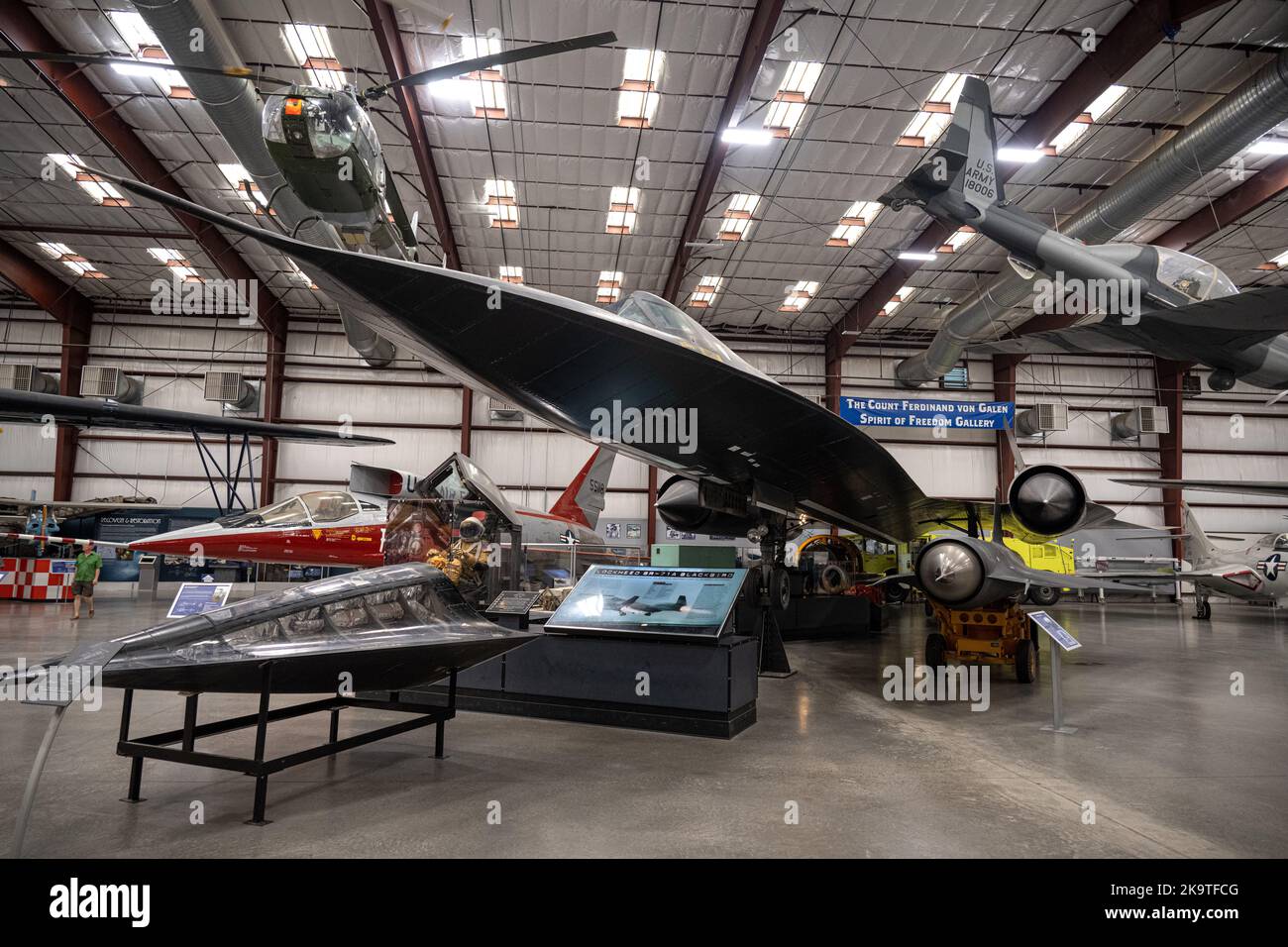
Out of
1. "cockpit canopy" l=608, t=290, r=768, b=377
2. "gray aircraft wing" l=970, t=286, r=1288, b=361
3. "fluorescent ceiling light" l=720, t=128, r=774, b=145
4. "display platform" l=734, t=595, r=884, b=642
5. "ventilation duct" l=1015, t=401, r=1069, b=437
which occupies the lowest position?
Answer: "display platform" l=734, t=595, r=884, b=642

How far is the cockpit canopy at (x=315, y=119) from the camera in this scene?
26.5ft

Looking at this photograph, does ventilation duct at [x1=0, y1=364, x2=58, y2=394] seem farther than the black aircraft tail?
Yes

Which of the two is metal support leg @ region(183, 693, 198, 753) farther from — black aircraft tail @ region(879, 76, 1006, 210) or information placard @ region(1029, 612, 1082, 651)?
black aircraft tail @ region(879, 76, 1006, 210)

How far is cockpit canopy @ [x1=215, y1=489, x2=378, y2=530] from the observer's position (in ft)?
35.9

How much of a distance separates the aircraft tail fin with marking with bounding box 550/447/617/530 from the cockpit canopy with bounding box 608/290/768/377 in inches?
394

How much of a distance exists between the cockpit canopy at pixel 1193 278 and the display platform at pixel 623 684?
27.3ft

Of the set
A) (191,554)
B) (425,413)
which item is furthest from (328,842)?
(425,413)

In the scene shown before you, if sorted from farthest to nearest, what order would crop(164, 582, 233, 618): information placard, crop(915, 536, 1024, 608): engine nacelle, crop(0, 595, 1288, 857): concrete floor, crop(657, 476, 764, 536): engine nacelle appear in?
crop(657, 476, 764, 536): engine nacelle → crop(164, 582, 233, 618): information placard → crop(915, 536, 1024, 608): engine nacelle → crop(0, 595, 1288, 857): concrete floor

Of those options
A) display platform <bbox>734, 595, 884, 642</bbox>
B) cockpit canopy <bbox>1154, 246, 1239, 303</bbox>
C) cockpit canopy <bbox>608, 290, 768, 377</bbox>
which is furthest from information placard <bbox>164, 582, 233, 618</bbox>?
cockpit canopy <bbox>1154, 246, 1239, 303</bbox>

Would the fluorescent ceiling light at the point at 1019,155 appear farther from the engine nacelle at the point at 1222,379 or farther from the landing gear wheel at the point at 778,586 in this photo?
the landing gear wheel at the point at 778,586

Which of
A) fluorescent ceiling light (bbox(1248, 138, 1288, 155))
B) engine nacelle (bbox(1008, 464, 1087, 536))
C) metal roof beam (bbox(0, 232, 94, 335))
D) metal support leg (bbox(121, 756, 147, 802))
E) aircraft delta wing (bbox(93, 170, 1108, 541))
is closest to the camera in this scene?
metal support leg (bbox(121, 756, 147, 802))

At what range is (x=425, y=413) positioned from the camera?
23.8 meters

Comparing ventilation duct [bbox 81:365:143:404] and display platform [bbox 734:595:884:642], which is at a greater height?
ventilation duct [bbox 81:365:143:404]
